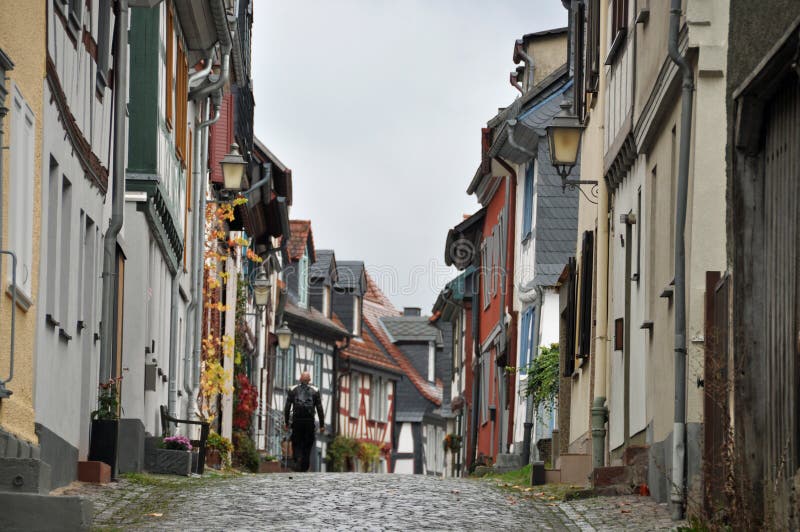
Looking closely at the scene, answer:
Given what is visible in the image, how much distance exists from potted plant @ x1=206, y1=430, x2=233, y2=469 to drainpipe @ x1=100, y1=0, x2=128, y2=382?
23.4 ft

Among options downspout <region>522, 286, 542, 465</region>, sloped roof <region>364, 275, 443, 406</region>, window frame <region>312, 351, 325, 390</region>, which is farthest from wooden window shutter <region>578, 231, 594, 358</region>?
sloped roof <region>364, 275, 443, 406</region>

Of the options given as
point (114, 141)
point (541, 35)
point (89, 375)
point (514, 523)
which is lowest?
point (514, 523)

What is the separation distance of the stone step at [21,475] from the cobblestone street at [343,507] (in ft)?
3.56

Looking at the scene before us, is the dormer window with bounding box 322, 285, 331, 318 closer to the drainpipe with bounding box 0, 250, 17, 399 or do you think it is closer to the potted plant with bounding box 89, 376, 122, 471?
the potted plant with bounding box 89, 376, 122, 471

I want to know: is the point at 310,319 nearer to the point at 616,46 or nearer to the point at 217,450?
the point at 217,450

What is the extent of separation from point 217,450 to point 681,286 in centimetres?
1380

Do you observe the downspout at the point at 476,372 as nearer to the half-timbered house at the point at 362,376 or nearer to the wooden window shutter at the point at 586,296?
the half-timbered house at the point at 362,376

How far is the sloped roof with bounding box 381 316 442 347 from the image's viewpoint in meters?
80.3

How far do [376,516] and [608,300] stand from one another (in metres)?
6.85

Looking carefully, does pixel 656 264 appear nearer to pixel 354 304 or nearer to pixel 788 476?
pixel 788 476

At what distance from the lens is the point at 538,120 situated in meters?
29.8

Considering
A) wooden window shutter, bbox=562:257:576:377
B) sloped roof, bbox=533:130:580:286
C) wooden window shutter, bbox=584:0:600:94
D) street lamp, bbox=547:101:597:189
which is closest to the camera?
street lamp, bbox=547:101:597:189

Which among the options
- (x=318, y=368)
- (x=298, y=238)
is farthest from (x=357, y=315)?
(x=298, y=238)

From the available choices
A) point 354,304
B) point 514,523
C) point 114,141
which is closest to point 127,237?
point 114,141
